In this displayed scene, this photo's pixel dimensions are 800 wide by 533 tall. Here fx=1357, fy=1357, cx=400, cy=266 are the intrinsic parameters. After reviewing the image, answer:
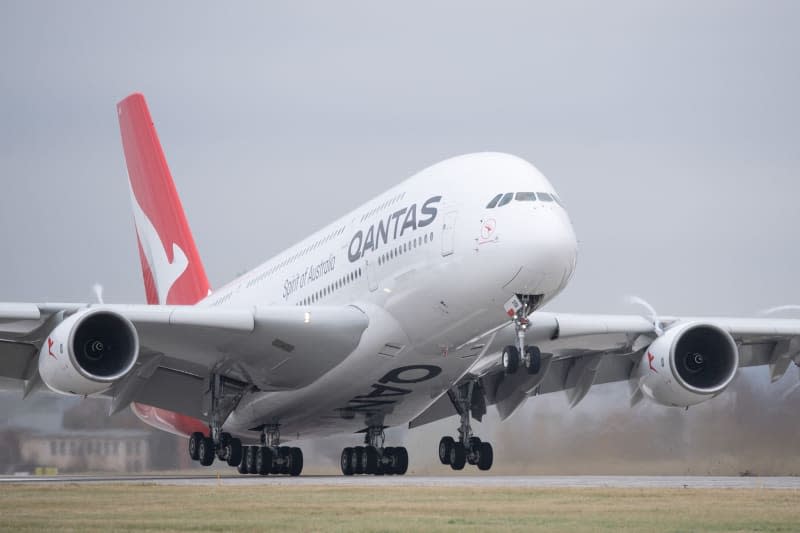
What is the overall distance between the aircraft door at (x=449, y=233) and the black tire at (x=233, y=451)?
358 inches

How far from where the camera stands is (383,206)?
90.2ft

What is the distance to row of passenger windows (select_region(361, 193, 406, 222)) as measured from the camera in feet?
→ 88.3

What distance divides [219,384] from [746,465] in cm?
1279

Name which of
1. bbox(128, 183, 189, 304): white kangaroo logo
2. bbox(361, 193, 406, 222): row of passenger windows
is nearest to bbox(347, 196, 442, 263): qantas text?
bbox(361, 193, 406, 222): row of passenger windows

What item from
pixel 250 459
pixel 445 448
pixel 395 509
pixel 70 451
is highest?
pixel 70 451

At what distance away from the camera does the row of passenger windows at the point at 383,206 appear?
26922mm

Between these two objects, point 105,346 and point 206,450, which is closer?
point 105,346

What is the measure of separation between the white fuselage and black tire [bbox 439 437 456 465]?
1.52 meters

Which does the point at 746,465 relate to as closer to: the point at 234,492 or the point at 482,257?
the point at 482,257

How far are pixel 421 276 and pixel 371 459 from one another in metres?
8.58

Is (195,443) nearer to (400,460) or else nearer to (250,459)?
(250,459)

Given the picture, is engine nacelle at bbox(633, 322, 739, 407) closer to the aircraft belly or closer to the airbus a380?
the airbus a380

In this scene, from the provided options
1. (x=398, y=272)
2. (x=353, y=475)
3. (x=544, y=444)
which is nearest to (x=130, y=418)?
(x=353, y=475)

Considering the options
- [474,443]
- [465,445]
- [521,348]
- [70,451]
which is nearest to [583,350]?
[474,443]
